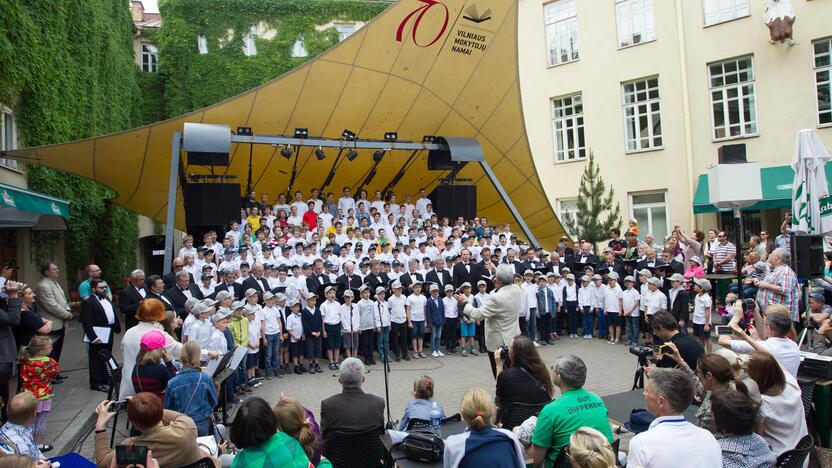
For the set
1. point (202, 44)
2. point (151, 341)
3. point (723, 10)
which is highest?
point (202, 44)

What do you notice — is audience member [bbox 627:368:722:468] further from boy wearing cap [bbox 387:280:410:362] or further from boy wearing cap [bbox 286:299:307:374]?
boy wearing cap [bbox 387:280:410:362]

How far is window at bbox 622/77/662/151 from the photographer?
18.6 meters

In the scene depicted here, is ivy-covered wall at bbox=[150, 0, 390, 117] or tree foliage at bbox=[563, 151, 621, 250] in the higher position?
ivy-covered wall at bbox=[150, 0, 390, 117]

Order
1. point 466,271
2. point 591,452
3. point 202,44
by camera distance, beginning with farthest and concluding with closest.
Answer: point 202,44
point 466,271
point 591,452

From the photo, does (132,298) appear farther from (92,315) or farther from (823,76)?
(823,76)

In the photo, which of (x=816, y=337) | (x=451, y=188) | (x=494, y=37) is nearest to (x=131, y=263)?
(x=451, y=188)

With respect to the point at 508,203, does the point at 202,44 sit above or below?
above

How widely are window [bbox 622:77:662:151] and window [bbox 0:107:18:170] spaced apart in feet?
58.6

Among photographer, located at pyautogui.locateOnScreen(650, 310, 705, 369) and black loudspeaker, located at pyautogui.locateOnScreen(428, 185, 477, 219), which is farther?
black loudspeaker, located at pyautogui.locateOnScreen(428, 185, 477, 219)

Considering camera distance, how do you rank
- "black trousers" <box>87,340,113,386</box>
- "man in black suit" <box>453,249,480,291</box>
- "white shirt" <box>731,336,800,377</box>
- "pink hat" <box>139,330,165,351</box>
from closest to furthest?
"white shirt" <box>731,336,800,377</box>
"pink hat" <box>139,330,165,351</box>
"black trousers" <box>87,340,113,386</box>
"man in black suit" <box>453,249,480,291</box>

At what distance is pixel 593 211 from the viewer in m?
18.0

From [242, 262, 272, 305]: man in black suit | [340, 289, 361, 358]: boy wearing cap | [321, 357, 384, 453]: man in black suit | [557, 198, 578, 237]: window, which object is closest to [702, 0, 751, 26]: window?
[557, 198, 578, 237]: window

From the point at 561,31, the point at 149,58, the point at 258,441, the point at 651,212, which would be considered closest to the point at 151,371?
the point at 258,441

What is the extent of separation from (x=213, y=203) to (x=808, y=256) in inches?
408
